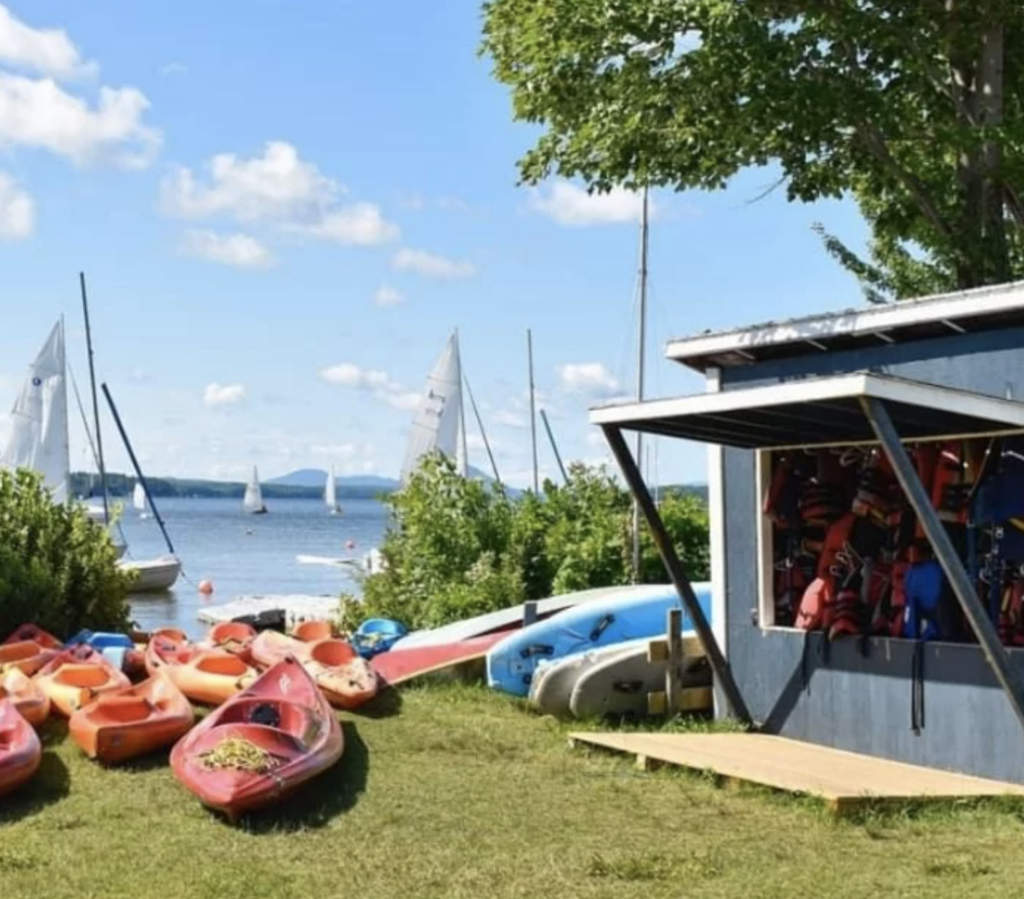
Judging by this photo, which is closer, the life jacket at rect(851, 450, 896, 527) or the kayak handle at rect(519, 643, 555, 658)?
the life jacket at rect(851, 450, 896, 527)

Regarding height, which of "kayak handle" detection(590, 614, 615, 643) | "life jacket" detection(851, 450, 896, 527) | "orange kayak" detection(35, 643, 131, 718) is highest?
"life jacket" detection(851, 450, 896, 527)

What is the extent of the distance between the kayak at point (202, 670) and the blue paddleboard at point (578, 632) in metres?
2.20

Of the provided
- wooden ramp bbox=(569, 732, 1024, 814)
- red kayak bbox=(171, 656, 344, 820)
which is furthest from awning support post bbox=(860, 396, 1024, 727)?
red kayak bbox=(171, 656, 344, 820)

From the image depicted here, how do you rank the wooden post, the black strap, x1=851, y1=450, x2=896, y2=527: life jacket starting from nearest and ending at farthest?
the black strap → x1=851, y1=450, x2=896, y2=527: life jacket → the wooden post

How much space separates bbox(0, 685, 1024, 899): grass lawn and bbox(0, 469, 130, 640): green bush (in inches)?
188

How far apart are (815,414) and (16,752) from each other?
17.6 ft

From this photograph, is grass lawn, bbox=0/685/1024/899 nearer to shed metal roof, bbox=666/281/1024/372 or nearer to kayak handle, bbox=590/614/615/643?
kayak handle, bbox=590/614/615/643

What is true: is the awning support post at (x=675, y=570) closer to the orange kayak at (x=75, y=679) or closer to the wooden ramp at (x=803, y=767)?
the wooden ramp at (x=803, y=767)

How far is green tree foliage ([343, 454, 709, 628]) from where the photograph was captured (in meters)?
16.2

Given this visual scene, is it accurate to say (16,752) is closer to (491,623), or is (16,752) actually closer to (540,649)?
(540,649)

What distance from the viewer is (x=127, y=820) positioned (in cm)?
790

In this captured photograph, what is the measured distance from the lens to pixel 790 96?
41.8 feet

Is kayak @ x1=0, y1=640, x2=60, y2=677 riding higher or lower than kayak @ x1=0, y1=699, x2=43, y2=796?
higher

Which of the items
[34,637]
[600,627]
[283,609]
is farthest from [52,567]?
[283,609]
